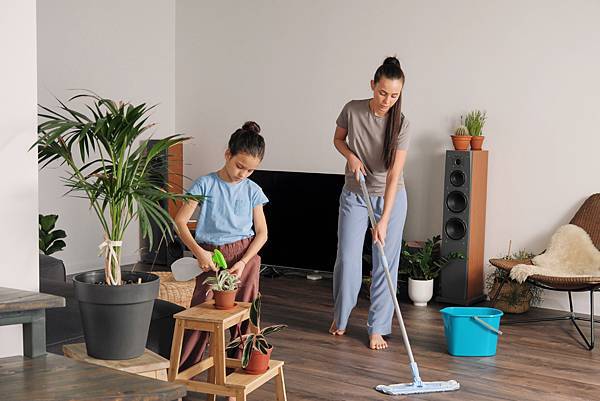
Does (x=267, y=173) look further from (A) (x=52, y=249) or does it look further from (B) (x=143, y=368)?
(B) (x=143, y=368)

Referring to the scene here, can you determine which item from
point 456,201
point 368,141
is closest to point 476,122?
point 456,201

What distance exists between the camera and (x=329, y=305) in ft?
17.5

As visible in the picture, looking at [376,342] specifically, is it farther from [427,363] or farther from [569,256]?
[569,256]

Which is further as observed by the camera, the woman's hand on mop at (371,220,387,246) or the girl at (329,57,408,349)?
the girl at (329,57,408,349)

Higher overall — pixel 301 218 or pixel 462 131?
pixel 462 131

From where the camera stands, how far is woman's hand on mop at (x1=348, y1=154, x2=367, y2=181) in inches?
167

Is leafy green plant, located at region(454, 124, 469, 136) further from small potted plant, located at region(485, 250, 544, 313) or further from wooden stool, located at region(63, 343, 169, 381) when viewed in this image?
wooden stool, located at region(63, 343, 169, 381)

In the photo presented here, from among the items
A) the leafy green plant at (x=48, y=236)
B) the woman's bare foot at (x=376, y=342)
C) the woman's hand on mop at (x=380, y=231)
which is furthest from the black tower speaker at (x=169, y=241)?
the woman's hand on mop at (x=380, y=231)

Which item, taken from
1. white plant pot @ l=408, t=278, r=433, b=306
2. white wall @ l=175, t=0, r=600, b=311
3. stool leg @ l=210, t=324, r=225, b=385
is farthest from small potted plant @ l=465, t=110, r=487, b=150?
stool leg @ l=210, t=324, r=225, b=385

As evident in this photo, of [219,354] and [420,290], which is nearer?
[219,354]

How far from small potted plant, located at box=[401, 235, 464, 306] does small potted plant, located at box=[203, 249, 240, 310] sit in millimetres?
2459

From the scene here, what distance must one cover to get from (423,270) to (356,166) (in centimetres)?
132

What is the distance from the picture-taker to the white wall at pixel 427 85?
5.23 m

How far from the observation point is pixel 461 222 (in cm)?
530
